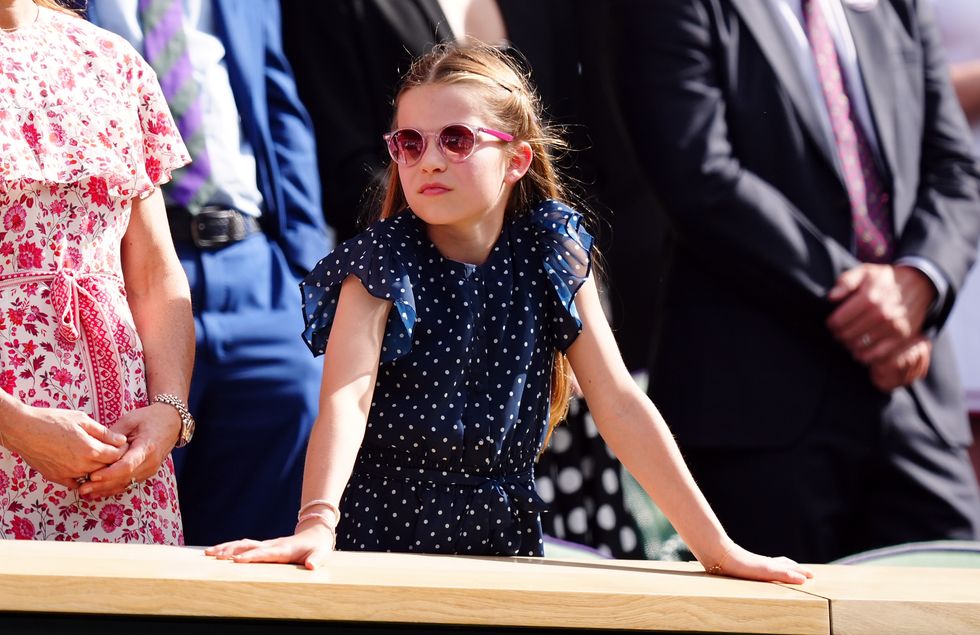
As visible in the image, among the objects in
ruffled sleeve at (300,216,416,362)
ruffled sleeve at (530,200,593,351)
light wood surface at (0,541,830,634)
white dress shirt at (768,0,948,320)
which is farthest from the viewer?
white dress shirt at (768,0,948,320)

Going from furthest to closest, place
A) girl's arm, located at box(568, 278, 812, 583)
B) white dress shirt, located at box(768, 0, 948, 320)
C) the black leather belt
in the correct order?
1. white dress shirt, located at box(768, 0, 948, 320)
2. the black leather belt
3. girl's arm, located at box(568, 278, 812, 583)

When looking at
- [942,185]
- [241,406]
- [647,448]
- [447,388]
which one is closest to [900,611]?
[647,448]

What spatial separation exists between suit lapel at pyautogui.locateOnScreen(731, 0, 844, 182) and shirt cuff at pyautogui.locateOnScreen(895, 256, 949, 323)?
0.26m

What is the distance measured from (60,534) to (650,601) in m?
0.95

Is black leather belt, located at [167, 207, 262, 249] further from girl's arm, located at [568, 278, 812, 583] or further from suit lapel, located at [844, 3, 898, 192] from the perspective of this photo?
suit lapel, located at [844, 3, 898, 192]

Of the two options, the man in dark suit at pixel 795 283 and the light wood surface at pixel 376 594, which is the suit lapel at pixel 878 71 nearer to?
the man in dark suit at pixel 795 283

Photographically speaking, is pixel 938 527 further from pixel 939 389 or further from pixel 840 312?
pixel 840 312

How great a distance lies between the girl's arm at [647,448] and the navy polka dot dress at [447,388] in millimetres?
49

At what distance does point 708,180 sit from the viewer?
3014 millimetres

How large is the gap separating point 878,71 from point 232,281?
67.2 inches

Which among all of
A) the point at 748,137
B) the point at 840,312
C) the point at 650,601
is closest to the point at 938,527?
the point at 840,312

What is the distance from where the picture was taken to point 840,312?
119 inches

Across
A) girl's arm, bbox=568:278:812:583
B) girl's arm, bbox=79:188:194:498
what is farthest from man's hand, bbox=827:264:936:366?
girl's arm, bbox=79:188:194:498

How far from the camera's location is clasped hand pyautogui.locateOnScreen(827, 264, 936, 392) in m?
3.03
